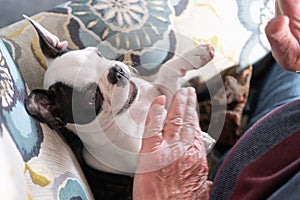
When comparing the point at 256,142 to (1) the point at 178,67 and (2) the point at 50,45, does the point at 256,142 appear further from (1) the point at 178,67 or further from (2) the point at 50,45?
(2) the point at 50,45

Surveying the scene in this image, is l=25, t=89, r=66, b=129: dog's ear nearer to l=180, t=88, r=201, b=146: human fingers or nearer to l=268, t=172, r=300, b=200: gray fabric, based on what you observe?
l=180, t=88, r=201, b=146: human fingers

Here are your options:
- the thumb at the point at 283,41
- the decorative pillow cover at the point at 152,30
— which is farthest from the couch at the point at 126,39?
the thumb at the point at 283,41

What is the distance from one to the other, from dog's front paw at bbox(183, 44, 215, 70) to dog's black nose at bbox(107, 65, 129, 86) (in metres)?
0.12

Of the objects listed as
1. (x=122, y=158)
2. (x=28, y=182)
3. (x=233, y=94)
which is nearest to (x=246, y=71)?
(x=233, y=94)

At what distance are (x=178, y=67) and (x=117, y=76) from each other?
12 centimetres

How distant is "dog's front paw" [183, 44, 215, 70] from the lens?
85 cm

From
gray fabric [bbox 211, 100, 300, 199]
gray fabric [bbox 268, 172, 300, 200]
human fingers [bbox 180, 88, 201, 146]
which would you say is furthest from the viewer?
human fingers [bbox 180, 88, 201, 146]

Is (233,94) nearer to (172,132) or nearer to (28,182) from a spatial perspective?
(172,132)

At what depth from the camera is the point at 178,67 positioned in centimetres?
87

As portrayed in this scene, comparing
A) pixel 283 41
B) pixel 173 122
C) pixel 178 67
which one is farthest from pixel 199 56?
pixel 283 41

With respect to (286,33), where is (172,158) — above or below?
below

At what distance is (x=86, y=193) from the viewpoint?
2.48ft

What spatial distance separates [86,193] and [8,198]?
0.25 m

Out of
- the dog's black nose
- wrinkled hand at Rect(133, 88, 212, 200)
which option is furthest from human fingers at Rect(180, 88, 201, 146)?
the dog's black nose
